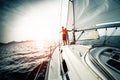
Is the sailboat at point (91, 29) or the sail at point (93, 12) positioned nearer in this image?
the sailboat at point (91, 29)

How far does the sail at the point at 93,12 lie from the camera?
496 cm

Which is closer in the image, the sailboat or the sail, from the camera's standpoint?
the sailboat

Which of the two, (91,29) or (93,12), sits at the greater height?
(93,12)

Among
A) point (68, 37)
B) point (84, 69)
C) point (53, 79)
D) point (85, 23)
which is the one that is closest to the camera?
point (84, 69)

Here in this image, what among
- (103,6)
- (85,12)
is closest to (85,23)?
(85,12)

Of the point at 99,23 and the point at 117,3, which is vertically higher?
the point at 117,3

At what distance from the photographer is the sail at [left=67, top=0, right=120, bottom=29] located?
4.96m

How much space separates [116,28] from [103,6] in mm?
1287

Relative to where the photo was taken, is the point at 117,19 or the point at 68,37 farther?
the point at 68,37

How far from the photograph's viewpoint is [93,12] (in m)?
5.57

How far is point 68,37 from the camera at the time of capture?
30.1ft

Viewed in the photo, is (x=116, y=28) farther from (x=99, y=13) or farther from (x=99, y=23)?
(x=99, y=13)

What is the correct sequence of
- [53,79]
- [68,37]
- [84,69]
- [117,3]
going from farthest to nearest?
[68,37]
[117,3]
[53,79]
[84,69]

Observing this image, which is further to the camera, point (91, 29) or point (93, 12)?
point (93, 12)
